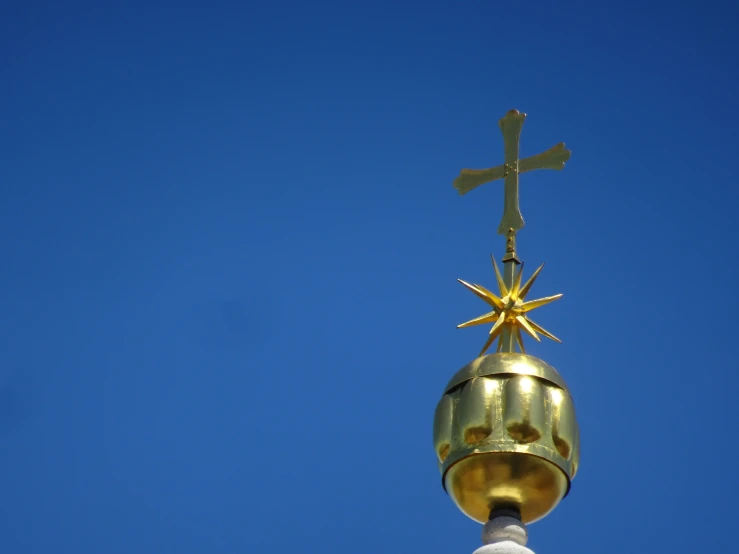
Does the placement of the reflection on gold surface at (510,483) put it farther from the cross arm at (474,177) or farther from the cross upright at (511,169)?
the cross arm at (474,177)

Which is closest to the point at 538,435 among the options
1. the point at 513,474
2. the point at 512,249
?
the point at 513,474

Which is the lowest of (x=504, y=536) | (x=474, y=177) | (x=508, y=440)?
(x=504, y=536)

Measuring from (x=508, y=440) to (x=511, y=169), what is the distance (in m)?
5.48

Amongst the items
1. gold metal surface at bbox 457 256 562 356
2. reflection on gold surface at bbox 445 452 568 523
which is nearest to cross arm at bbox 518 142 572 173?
gold metal surface at bbox 457 256 562 356

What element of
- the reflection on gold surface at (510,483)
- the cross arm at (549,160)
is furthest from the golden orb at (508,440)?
the cross arm at (549,160)

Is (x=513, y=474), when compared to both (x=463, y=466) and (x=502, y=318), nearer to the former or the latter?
(x=463, y=466)

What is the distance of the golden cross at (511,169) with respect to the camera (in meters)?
21.4

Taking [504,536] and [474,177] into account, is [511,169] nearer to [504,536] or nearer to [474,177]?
[474,177]

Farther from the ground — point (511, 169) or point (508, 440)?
point (511, 169)

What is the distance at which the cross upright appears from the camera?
21391mm

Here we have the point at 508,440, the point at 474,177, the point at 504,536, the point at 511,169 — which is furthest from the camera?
the point at 474,177

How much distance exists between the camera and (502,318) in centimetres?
1947

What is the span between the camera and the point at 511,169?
72.7ft


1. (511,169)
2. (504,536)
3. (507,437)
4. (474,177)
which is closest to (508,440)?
(507,437)
